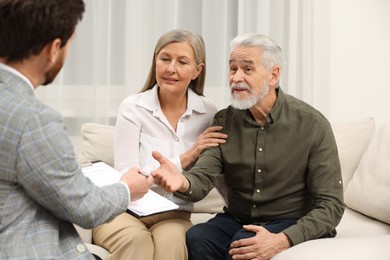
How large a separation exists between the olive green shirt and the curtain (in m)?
1.14

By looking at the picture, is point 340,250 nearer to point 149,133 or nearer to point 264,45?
point 264,45

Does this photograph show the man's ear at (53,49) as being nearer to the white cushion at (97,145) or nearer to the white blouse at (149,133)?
the white blouse at (149,133)

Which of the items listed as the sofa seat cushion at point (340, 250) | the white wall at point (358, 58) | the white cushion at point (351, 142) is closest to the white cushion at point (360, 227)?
the white cushion at point (351, 142)

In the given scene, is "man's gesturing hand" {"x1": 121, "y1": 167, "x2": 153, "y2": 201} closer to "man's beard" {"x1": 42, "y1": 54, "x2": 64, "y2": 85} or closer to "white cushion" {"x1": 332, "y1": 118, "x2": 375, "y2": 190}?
"man's beard" {"x1": 42, "y1": 54, "x2": 64, "y2": 85}

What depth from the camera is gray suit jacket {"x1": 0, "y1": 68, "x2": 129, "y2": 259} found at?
3.75 feet

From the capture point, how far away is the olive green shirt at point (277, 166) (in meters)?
1.98

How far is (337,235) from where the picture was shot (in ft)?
7.29

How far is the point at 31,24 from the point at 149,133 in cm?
114

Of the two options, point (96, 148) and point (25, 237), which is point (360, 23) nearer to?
point (96, 148)

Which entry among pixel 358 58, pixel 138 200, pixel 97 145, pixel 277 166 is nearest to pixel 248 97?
pixel 277 166

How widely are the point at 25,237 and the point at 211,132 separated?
1.09 m

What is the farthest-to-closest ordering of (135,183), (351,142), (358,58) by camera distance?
(358,58) → (351,142) → (135,183)

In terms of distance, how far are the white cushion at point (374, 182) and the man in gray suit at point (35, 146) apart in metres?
1.41

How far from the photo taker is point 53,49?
3.95ft
